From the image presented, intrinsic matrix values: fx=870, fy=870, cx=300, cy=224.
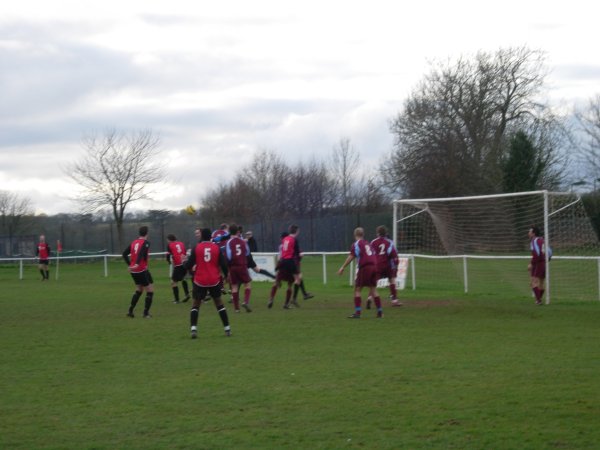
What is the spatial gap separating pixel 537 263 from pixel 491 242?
5.37 metres

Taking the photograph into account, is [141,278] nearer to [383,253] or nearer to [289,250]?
[289,250]

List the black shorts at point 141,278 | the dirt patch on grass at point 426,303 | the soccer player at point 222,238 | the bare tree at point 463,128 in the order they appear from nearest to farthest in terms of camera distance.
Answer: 1. the black shorts at point 141,278
2. the dirt patch on grass at point 426,303
3. the soccer player at point 222,238
4. the bare tree at point 463,128

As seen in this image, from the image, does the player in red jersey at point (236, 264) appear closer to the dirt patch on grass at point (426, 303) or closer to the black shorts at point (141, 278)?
the black shorts at point (141, 278)

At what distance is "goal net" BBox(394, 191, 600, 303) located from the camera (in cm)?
2264

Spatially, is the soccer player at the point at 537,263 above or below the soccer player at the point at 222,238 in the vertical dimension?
below

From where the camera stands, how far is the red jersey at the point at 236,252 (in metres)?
19.9

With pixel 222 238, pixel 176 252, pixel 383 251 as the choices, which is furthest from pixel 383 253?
pixel 176 252

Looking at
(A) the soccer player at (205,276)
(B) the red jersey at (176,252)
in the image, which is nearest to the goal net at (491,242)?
(B) the red jersey at (176,252)

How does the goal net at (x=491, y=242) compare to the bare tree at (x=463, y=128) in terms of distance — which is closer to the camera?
the goal net at (x=491, y=242)

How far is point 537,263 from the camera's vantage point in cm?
2053

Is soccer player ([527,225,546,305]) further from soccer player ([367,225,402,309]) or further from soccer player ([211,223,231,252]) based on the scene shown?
soccer player ([211,223,231,252])

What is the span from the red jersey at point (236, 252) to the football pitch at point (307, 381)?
1.49 meters

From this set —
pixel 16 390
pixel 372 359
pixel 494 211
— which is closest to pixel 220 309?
pixel 372 359

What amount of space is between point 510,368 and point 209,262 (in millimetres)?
5870
